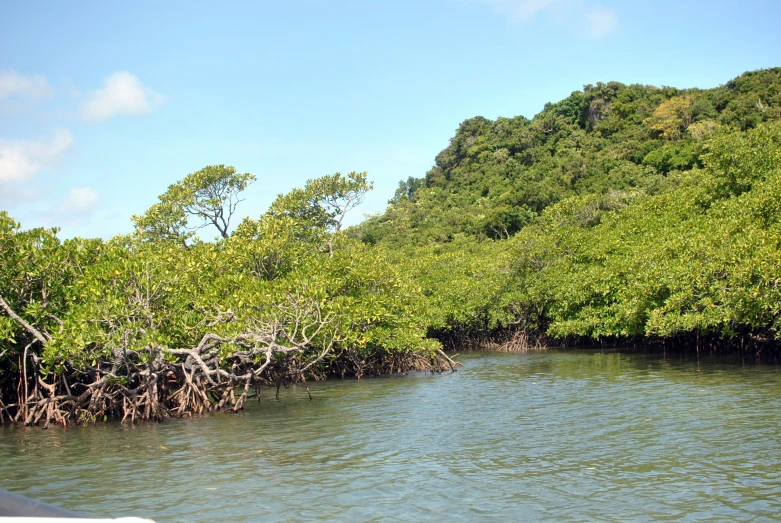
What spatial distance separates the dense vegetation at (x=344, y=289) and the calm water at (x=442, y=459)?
122cm

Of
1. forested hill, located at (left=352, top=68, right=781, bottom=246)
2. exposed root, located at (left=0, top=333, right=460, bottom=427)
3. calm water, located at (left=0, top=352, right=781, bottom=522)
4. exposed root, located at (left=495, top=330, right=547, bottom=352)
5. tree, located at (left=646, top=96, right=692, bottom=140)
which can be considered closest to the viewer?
calm water, located at (left=0, top=352, right=781, bottom=522)

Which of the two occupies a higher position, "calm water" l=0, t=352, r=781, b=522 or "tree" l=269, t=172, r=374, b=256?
"tree" l=269, t=172, r=374, b=256

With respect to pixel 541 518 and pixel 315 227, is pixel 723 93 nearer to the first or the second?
pixel 315 227

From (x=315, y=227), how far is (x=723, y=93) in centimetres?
3634

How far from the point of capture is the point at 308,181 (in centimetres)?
2631

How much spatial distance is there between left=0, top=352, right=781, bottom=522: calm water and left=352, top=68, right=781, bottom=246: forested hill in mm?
24814

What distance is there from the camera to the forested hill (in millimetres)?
43312

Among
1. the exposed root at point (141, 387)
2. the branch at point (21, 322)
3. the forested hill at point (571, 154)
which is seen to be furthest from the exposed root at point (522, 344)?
the branch at point (21, 322)

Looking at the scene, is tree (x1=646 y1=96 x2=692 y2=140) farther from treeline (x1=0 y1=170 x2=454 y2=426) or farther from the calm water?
treeline (x1=0 y1=170 x2=454 y2=426)

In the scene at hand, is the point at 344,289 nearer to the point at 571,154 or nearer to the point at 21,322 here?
the point at 21,322

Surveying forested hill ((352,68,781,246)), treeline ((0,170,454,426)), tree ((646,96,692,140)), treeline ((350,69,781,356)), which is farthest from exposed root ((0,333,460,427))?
tree ((646,96,692,140))

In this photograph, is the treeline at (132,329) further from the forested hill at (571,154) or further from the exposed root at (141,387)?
the forested hill at (571,154)

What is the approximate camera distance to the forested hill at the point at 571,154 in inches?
1705

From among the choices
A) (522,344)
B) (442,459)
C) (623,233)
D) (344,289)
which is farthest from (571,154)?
(442,459)
